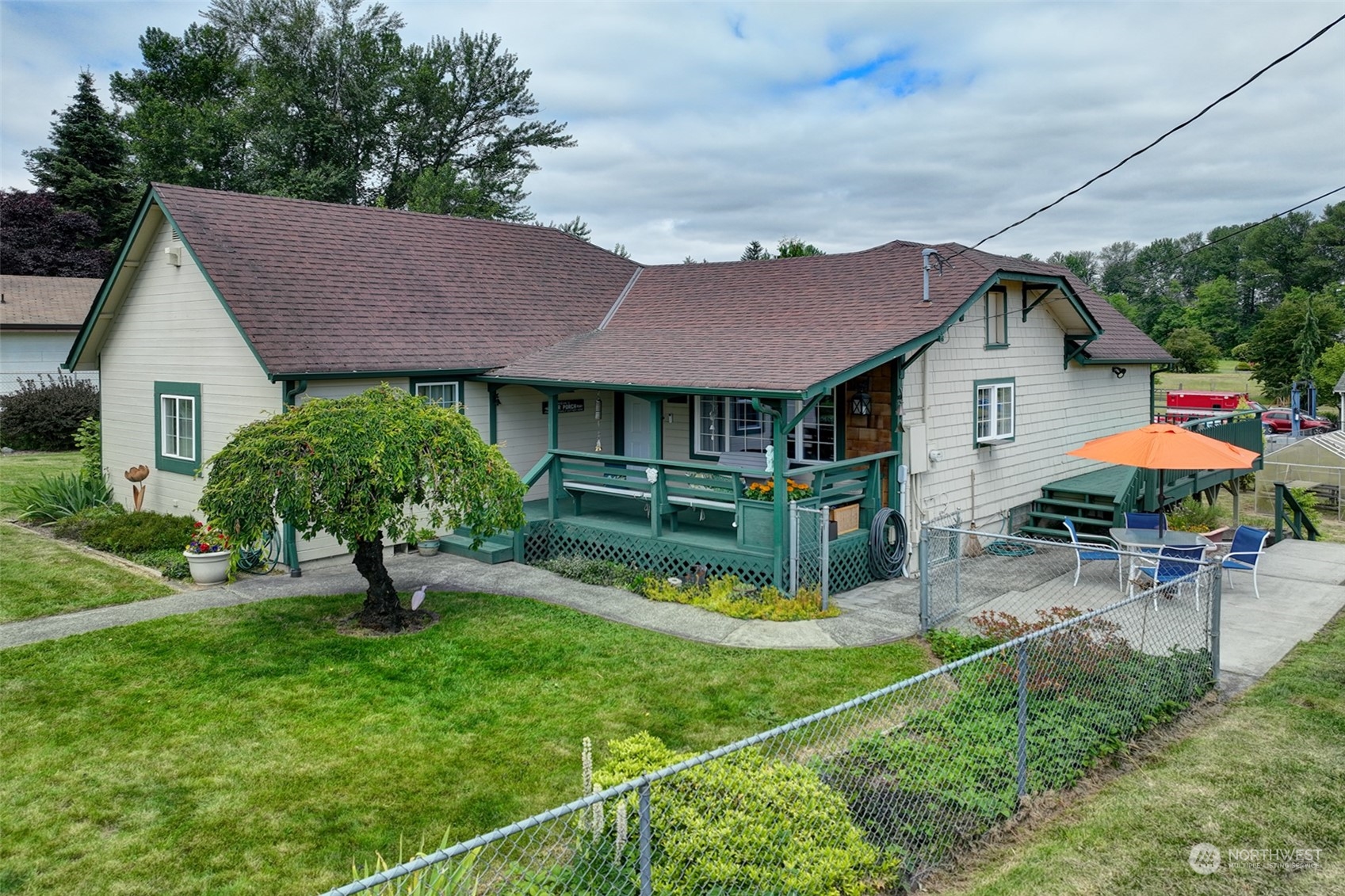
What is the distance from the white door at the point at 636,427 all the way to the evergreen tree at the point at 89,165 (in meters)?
37.2

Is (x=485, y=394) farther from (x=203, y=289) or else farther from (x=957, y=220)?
(x=957, y=220)

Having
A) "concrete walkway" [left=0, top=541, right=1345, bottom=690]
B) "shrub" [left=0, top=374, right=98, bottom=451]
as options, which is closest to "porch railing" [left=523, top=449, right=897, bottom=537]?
"concrete walkway" [left=0, top=541, right=1345, bottom=690]

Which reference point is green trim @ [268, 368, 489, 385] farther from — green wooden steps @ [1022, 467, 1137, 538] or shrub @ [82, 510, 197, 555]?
green wooden steps @ [1022, 467, 1137, 538]

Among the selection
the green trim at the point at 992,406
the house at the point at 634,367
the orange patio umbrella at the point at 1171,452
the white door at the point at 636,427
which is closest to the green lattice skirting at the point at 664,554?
the house at the point at 634,367

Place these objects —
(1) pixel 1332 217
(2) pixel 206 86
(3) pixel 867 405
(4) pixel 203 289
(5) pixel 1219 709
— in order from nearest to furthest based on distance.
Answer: (5) pixel 1219 709, (3) pixel 867 405, (4) pixel 203 289, (2) pixel 206 86, (1) pixel 1332 217

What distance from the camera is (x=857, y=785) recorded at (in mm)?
5641

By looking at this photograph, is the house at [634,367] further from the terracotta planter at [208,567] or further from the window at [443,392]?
the terracotta planter at [208,567]

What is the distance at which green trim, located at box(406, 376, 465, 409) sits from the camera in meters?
13.9

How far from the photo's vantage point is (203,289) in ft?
45.1

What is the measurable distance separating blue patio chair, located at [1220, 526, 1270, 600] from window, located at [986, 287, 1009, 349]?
15.3 feet

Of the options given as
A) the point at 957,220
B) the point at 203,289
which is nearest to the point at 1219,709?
the point at 203,289

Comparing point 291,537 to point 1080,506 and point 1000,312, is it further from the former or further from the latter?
point 1080,506

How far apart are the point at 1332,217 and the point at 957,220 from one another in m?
76.8

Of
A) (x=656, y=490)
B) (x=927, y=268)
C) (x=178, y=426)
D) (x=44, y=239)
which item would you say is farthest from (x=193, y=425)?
(x=44, y=239)
